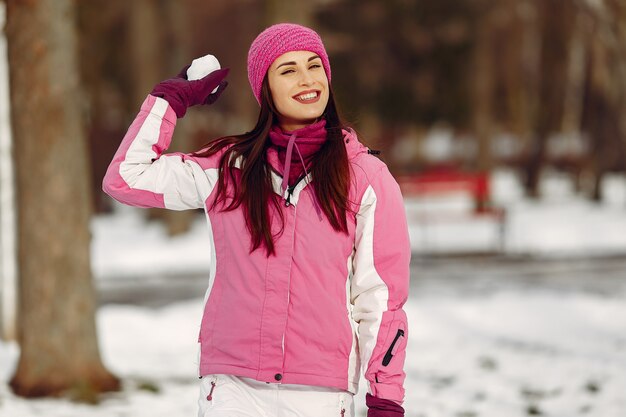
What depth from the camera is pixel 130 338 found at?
9.59m

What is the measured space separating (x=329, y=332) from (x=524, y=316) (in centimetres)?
768

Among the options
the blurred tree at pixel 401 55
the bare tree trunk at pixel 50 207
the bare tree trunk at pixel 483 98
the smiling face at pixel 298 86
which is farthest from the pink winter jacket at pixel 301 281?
the blurred tree at pixel 401 55

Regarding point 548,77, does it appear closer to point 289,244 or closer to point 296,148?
point 296,148

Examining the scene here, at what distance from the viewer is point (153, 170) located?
9.98ft

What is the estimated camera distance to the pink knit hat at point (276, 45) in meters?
3.06

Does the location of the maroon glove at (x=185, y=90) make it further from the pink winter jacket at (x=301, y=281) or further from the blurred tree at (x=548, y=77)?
the blurred tree at (x=548, y=77)

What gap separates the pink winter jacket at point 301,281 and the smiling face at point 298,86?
0.59ft

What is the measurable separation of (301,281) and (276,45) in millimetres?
761

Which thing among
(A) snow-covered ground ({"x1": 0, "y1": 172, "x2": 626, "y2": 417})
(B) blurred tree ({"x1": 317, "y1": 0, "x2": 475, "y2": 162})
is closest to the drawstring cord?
(A) snow-covered ground ({"x1": 0, "y1": 172, "x2": 626, "y2": 417})

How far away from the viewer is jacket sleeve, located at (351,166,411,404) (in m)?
2.88

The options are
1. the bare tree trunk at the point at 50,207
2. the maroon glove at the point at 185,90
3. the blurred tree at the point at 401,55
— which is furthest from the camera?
the blurred tree at the point at 401,55

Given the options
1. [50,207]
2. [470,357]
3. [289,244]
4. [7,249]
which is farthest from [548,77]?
[289,244]

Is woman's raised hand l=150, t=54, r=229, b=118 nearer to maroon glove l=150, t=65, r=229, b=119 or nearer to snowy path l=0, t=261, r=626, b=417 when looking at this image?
maroon glove l=150, t=65, r=229, b=119

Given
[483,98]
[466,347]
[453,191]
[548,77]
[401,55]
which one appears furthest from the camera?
[401,55]
